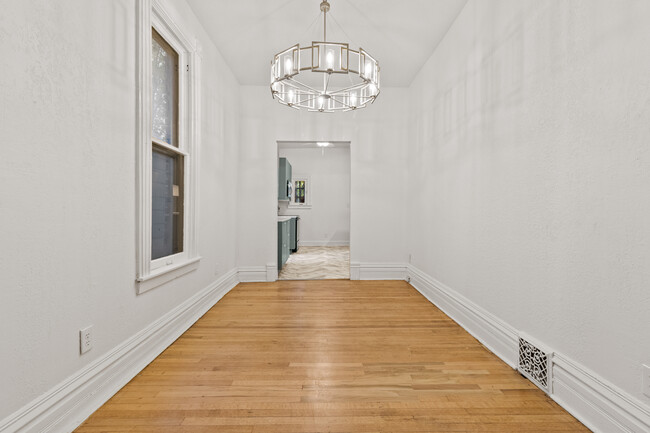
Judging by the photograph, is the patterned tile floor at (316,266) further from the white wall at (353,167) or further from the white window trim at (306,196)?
the white window trim at (306,196)

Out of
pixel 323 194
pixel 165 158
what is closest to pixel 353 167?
pixel 165 158

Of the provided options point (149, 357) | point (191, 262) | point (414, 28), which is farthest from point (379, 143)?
point (149, 357)

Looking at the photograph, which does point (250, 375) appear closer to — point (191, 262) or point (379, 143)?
point (191, 262)

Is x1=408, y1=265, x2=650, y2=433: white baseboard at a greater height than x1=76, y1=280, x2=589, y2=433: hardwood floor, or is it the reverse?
x1=408, y1=265, x2=650, y2=433: white baseboard

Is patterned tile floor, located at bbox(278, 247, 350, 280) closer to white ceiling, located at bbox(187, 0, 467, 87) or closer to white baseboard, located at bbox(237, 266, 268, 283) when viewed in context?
white baseboard, located at bbox(237, 266, 268, 283)

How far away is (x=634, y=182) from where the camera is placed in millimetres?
1294

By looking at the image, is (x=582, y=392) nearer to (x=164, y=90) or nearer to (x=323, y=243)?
(x=164, y=90)

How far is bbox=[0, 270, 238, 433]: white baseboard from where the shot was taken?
128 cm

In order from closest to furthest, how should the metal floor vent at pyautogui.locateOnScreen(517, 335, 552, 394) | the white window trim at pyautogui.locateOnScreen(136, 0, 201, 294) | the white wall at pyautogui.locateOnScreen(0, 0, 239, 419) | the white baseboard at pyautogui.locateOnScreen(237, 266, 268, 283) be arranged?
the white wall at pyautogui.locateOnScreen(0, 0, 239, 419) < the metal floor vent at pyautogui.locateOnScreen(517, 335, 552, 394) < the white window trim at pyautogui.locateOnScreen(136, 0, 201, 294) < the white baseboard at pyautogui.locateOnScreen(237, 266, 268, 283)

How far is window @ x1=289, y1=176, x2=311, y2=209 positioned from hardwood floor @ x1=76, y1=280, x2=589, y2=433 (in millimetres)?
6302

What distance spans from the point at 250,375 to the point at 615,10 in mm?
2673

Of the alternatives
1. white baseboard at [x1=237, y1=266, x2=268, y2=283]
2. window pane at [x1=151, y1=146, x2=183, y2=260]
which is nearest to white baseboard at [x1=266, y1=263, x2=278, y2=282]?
white baseboard at [x1=237, y1=266, x2=268, y2=283]

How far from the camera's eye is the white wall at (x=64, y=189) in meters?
1.21

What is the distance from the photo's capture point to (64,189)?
1441 mm
